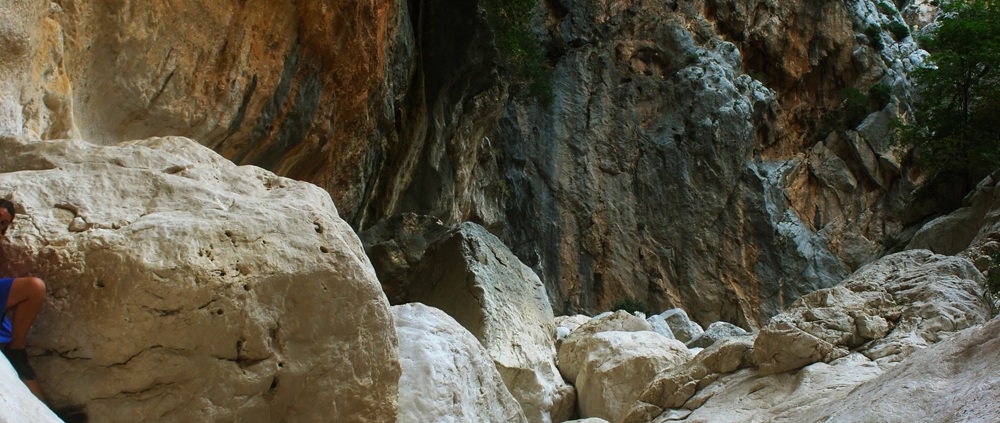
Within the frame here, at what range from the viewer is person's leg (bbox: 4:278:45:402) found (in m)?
2.65

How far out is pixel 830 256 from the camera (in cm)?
2562

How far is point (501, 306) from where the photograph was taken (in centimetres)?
738

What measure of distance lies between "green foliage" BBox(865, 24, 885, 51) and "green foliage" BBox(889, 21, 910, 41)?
2.78 m

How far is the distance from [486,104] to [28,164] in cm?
1112

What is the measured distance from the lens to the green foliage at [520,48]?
16.6m

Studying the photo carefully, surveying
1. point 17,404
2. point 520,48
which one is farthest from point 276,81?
point 520,48

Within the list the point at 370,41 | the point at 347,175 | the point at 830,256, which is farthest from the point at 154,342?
the point at 830,256

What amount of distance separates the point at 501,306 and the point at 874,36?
1188 inches

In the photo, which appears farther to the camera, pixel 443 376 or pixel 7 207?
pixel 443 376

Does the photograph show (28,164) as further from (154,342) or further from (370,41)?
(370,41)

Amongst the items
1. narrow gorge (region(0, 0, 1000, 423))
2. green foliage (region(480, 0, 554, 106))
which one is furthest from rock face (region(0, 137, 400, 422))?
green foliage (region(480, 0, 554, 106))

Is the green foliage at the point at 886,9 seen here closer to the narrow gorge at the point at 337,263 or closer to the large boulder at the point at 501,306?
the narrow gorge at the point at 337,263

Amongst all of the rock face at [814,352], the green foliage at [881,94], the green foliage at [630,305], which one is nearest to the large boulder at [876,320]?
the rock face at [814,352]

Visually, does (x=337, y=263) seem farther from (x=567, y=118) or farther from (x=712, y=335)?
(x=567, y=118)
